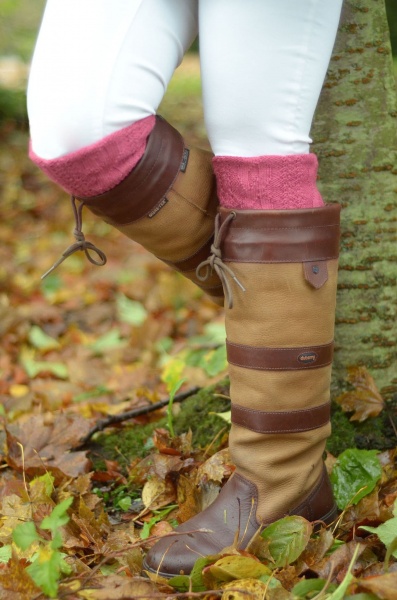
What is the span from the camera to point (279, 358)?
1.36 metres

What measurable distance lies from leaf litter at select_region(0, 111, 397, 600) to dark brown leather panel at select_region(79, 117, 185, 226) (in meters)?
0.56

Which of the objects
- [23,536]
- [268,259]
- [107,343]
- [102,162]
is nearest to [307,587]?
[23,536]

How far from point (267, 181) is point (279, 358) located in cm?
34

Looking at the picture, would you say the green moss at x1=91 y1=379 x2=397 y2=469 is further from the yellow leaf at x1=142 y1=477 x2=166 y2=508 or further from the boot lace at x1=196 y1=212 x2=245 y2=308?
the boot lace at x1=196 y1=212 x2=245 y2=308

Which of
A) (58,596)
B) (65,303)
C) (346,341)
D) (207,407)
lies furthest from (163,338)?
(58,596)

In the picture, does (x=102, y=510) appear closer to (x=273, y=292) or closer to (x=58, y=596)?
(x=58, y=596)

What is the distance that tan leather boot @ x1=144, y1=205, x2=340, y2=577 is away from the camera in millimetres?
Answer: 1338

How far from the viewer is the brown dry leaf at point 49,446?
1786mm

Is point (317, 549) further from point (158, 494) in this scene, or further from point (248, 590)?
point (158, 494)

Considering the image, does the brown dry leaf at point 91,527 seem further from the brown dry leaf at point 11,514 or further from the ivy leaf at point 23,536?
the ivy leaf at point 23,536

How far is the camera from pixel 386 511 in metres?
1.41

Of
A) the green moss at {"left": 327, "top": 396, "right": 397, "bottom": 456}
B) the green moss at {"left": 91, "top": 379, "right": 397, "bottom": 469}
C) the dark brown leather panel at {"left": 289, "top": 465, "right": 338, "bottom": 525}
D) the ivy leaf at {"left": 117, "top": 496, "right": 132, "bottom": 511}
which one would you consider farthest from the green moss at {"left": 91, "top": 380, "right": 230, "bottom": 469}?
the dark brown leather panel at {"left": 289, "top": 465, "right": 338, "bottom": 525}

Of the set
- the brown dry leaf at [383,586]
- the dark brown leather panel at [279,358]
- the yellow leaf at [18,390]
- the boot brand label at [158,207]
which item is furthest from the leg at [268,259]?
the yellow leaf at [18,390]

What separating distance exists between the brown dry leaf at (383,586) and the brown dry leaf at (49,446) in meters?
0.90
